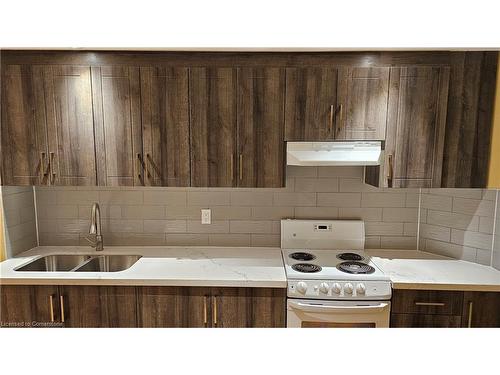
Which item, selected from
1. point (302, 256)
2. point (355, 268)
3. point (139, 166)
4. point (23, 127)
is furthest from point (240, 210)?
point (23, 127)

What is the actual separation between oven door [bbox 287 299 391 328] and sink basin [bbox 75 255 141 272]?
1182 millimetres

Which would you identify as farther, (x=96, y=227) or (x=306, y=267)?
(x=96, y=227)

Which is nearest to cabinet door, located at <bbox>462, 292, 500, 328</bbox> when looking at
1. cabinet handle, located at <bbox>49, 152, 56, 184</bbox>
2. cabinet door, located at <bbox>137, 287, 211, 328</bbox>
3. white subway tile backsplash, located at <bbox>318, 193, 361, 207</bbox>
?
white subway tile backsplash, located at <bbox>318, 193, 361, 207</bbox>

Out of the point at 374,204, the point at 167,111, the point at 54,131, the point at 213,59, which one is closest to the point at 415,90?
the point at 374,204

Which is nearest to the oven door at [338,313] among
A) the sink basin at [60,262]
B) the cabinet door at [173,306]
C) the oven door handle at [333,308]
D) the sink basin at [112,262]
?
the oven door handle at [333,308]

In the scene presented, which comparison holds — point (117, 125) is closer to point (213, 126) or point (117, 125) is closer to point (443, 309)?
point (213, 126)

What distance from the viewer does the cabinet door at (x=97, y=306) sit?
2.02 m

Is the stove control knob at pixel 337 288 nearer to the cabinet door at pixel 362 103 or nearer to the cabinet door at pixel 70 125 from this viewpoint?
the cabinet door at pixel 362 103

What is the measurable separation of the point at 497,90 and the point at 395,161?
70 cm

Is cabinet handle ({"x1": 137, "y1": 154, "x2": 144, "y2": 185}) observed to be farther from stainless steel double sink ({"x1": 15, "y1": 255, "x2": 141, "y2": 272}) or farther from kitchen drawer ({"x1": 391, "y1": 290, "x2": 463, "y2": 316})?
kitchen drawer ({"x1": 391, "y1": 290, "x2": 463, "y2": 316})

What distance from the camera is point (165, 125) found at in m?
2.12

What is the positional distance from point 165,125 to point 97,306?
46.2 inches

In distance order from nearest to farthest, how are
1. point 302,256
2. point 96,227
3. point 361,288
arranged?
point 361,288, point 302,256, point 96,227

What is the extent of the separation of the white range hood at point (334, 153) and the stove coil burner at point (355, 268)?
0.65 meters
